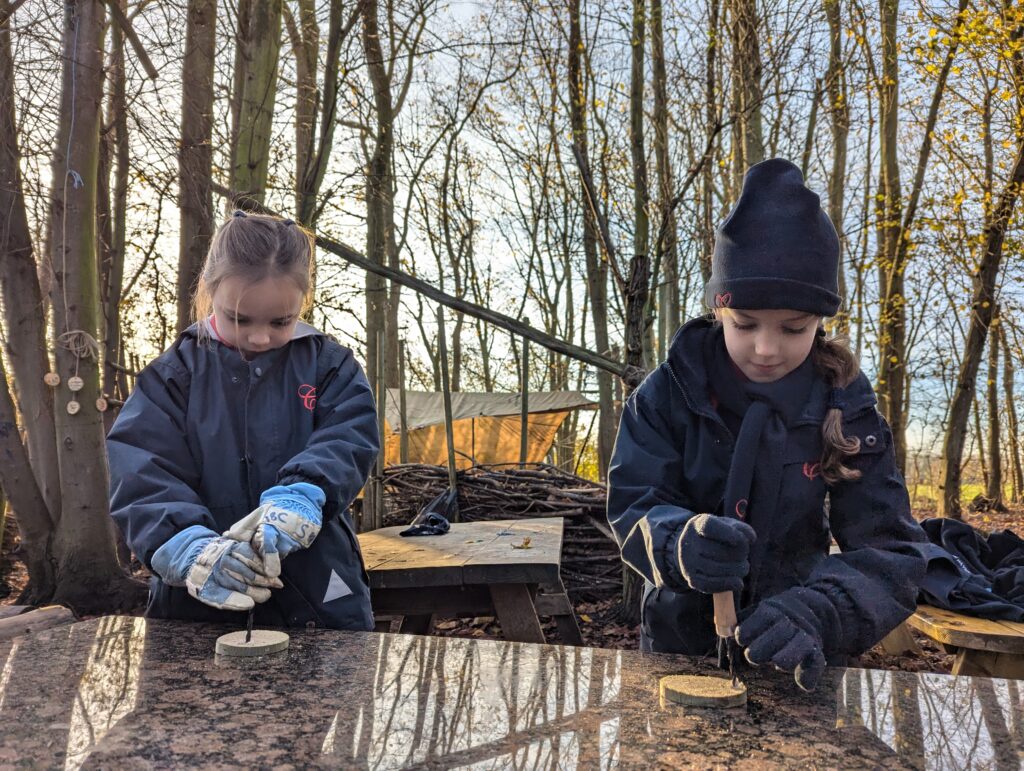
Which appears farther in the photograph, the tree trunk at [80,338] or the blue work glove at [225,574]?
the tree trunk at [80,338]

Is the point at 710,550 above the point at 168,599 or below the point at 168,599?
above

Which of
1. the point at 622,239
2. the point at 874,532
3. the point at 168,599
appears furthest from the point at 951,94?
the point at 168,599

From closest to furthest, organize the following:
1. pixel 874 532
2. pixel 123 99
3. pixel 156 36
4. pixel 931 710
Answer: pixel 931 710
pixel 874 532
pixel 156 36
pixel 123 99

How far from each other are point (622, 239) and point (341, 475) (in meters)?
8.28

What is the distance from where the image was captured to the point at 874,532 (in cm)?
155

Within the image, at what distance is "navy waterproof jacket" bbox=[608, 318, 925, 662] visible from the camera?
4.73ft

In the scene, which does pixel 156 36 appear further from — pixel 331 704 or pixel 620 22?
pixel 331 704

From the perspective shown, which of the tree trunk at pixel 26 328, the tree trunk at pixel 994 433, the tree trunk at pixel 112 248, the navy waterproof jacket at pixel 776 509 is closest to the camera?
the navy waterproof jacket at pixel 776 509

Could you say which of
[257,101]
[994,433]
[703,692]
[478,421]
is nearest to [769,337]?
[703,692]

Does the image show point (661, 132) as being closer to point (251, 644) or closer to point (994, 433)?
point (251, 644)

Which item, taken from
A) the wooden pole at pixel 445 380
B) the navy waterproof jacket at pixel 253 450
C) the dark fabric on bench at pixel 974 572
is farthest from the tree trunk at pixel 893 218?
the navy waterproof jacket at pixel 253 450

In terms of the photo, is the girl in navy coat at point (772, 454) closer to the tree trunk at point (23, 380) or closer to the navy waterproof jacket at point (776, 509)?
the navy waterproof jacket at point (776, 509)

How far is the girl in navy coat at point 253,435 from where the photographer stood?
1811 mm

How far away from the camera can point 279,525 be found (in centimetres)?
165
